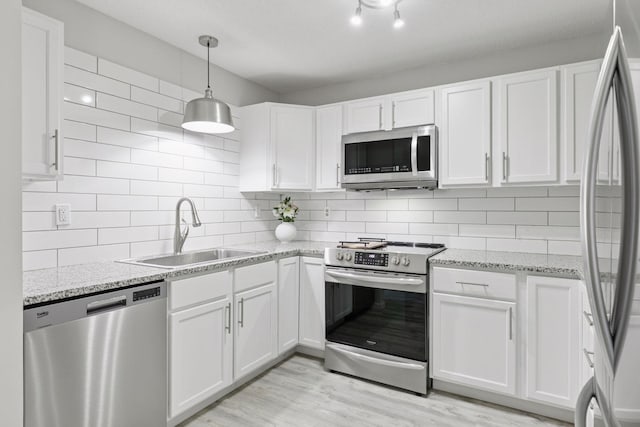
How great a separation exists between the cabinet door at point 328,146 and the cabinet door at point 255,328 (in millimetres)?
1073

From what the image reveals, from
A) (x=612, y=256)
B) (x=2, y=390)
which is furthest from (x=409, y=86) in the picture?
(x=2, y=390)

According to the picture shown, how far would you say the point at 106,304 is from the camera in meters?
1.66

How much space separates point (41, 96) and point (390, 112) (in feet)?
7.55

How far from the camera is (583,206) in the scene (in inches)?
30.6

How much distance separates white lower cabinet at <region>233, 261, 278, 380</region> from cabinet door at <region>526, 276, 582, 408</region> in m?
1.72

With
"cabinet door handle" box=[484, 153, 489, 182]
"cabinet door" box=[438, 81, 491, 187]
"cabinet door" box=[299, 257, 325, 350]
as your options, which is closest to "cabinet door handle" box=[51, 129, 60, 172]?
"cabinet door" box=[299, 257, 325, 350]

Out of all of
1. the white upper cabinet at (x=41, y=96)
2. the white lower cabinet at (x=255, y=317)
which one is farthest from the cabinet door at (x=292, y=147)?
the white upper cabinet at (x=41, y=96)

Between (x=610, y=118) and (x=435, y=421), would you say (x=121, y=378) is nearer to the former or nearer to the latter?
(x=435, y=421)

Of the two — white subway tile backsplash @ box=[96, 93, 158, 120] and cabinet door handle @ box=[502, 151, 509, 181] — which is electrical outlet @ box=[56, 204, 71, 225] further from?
cabinet door handle @ box=[502, 151, 509, 181]

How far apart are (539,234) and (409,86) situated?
5.36 feet

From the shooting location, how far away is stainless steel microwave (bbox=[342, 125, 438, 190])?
278 centimetres

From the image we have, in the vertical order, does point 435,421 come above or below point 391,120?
below

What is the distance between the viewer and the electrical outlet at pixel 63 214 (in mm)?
2059

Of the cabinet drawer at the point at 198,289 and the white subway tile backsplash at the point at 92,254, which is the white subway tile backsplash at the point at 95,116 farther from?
the cabinet drawer at the point at 198,289
